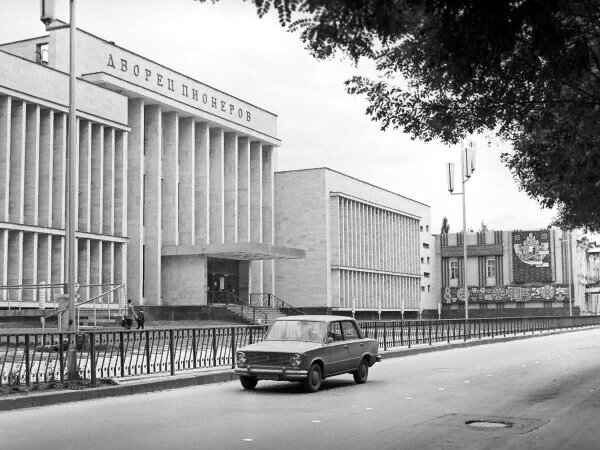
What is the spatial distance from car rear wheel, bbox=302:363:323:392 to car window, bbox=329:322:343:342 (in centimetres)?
94

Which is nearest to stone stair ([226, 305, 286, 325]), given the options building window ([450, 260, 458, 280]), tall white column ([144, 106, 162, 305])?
tall white column ([144, 106, 162, 305])

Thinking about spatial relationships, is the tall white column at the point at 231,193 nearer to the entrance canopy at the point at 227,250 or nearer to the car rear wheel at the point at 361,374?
the entrance canopy at the point at 227,250

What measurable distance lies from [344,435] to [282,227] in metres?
59.8

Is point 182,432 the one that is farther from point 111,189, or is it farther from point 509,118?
point 111,189

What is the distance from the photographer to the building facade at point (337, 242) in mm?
68312

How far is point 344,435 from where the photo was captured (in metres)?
10.3

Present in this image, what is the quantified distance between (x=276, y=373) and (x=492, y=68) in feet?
24.2

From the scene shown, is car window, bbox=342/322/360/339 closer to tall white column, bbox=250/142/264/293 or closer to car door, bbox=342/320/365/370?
car door, bbox=342/320/365/370

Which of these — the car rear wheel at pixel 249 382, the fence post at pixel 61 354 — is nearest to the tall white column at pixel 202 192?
the car rear wheel at pixel 249 382

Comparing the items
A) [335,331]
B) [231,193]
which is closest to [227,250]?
[231,193]

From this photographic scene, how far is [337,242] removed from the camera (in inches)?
2724

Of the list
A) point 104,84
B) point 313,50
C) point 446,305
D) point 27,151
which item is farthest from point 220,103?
point 313,50

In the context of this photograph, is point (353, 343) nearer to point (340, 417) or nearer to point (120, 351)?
point (120, 351)

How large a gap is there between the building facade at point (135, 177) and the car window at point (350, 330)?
27.2 m
